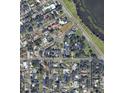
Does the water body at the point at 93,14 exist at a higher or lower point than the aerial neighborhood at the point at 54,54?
higher

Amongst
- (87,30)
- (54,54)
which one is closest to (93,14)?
(87,30)

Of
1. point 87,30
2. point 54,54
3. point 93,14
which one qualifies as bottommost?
point 54,54

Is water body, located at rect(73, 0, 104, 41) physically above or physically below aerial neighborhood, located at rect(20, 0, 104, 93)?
above

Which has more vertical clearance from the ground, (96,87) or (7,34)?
(7,34)

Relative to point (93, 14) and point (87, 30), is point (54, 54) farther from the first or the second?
point (93, 14)
